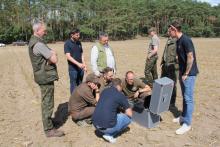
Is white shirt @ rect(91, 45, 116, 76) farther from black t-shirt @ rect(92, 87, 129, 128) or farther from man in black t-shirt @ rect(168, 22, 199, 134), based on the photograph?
man in black t-shirt @ rect(168, 22, 199, 134)

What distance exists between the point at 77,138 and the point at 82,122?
693 mm

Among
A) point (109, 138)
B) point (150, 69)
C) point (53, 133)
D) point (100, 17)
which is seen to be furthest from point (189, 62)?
point (100, 17)

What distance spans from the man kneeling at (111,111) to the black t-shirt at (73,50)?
2.01m

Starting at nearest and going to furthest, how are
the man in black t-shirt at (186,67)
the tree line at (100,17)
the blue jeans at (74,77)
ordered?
the man in black t-shirt at (186,67)
the blue jeans at (74,77)
the tree line at (100,17)

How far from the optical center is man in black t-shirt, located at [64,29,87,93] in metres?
7.61

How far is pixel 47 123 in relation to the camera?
6.25 m

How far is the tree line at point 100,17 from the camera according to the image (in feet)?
236

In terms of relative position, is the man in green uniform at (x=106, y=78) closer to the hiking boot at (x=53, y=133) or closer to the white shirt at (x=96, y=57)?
the white shirt at (x=96, y=57)

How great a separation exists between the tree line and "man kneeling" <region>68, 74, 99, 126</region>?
62.1 meters

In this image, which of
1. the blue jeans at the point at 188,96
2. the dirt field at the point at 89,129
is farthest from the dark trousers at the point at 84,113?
the blue jeans at the point at 188,96

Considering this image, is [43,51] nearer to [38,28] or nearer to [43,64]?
[43,64]

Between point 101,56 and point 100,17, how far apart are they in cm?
7618

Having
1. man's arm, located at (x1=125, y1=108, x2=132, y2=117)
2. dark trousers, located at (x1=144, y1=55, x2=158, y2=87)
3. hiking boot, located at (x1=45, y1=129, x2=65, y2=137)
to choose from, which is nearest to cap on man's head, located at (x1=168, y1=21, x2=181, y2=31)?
man's arm, located at (x1=125, y1=108, x2=132, y2=117)

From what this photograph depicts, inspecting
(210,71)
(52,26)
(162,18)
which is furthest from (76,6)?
(210,71)
